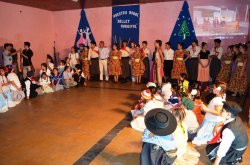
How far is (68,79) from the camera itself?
728 cm

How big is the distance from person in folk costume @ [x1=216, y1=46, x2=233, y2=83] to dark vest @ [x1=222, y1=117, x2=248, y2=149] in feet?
14.2

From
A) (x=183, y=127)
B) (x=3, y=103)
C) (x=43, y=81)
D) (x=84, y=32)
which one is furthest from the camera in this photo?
(x=84, y=32)

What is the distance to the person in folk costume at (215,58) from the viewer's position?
7052 millimetres

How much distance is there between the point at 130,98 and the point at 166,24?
3809 mm

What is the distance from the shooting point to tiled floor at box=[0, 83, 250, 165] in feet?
9.95

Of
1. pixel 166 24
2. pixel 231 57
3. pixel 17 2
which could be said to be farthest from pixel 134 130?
pixel 17 2

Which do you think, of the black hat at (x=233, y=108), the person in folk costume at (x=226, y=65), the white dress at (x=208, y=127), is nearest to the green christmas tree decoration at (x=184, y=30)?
the person in folk costume at (x=226, y=65)

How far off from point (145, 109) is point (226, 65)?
155 inches

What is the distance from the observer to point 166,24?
8406mm

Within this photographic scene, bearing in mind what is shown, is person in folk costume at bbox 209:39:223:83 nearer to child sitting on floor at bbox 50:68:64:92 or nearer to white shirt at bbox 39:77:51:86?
child sitting on floor at bbox 50:68:64:92

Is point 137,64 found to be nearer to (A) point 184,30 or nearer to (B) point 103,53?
(B) point 103,53

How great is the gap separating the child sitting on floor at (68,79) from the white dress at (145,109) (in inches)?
150

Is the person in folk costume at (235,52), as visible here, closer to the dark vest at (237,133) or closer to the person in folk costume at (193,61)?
the person in folk costume at (193,61)

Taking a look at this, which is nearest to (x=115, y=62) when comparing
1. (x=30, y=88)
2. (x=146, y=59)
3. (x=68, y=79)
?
(x=146, y=59)
